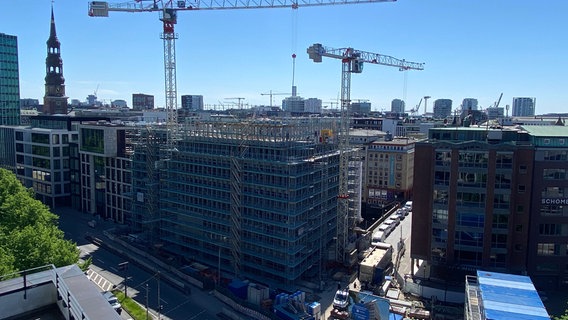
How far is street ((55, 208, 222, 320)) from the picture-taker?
50450 mm

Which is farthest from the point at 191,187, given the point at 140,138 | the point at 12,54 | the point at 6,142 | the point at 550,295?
the point at 12,54

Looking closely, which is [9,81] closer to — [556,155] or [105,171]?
[105,171]

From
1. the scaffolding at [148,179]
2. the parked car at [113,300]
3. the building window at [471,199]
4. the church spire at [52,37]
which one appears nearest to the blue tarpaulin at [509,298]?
the building window at [471,199]

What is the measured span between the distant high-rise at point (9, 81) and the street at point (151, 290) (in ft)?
212

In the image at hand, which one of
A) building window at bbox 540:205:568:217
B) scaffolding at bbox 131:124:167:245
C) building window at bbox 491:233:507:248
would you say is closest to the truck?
building window at bbox 491:233:507:248

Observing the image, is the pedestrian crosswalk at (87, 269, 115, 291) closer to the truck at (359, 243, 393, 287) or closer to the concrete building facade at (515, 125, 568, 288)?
the truck at (359, 243, 393, 287)

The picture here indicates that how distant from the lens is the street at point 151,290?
166 feet

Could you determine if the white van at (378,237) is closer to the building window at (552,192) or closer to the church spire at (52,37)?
the building window at (552,192)

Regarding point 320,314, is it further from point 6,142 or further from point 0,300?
point 6,142

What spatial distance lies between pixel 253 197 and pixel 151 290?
17966 millimetres

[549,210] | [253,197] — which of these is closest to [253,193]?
[253,197]

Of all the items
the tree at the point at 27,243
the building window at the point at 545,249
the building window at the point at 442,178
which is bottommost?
the building window at the point at 545,249

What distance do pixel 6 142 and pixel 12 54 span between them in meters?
27.3

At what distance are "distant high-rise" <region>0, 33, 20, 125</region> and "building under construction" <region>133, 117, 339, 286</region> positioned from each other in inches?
3025
